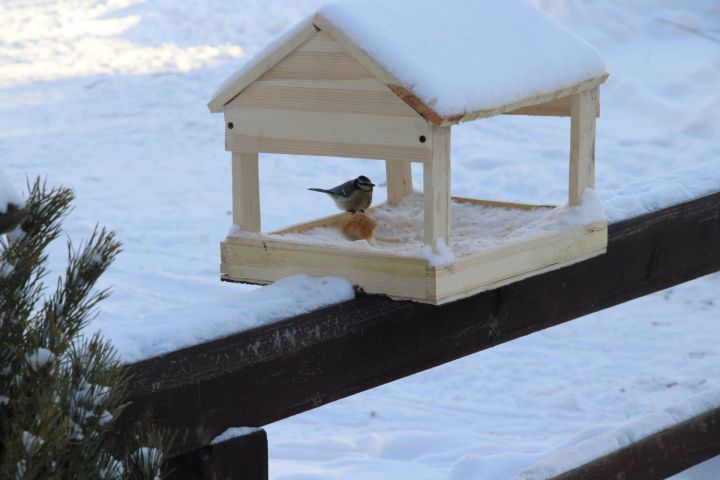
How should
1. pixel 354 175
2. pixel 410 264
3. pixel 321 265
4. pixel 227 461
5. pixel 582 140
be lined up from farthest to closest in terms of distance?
1. pixel 354 175
2. pixel 582 140
3. pixel 321 265
4. pixel 410 264
5. pixel 227 461

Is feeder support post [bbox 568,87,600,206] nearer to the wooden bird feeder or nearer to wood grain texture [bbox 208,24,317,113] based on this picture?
the wooden bird feeder

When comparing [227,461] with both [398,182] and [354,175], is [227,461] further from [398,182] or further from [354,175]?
[354,175]

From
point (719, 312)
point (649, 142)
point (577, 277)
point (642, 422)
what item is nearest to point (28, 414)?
point (577, 277)

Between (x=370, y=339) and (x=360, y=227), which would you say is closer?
(x=370, y=339)

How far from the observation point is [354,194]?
227cm

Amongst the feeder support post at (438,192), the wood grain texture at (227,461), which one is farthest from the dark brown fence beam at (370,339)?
the feeder support post at (438,192)

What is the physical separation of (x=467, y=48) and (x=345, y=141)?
0.28 m

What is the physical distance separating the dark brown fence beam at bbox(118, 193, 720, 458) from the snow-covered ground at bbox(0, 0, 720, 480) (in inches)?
1.5

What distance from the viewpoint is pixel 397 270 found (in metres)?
1.85

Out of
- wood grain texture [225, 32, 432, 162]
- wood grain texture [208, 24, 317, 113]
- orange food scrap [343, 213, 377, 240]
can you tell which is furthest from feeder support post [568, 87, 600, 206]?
wood grain texture [208, 24, 317, 113]

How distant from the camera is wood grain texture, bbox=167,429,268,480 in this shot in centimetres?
170

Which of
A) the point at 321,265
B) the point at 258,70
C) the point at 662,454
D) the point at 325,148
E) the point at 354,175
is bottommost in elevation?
the point at 354,175

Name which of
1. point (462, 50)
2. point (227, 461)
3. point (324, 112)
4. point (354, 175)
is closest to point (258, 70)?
point (324, 112)

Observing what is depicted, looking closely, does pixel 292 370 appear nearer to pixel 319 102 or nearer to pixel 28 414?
pixel 319 102
